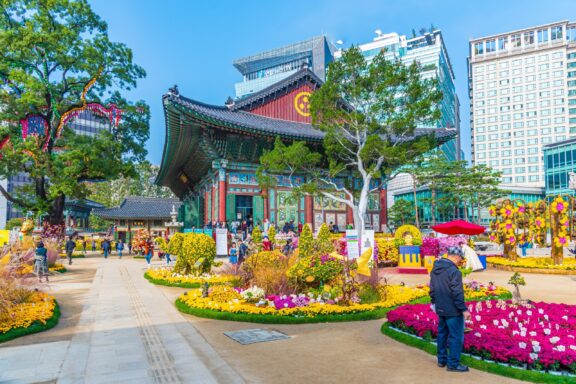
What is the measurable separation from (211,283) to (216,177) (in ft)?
52.4

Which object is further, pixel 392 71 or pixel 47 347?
pixel 392 71

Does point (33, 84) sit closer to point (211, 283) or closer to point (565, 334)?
point (211, 283)

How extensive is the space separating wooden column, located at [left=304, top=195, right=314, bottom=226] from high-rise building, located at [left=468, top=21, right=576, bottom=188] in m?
74.9

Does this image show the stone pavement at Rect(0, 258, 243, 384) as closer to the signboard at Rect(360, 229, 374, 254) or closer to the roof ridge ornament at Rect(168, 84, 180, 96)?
the signboard at Rect(360, 229, 374, 254)

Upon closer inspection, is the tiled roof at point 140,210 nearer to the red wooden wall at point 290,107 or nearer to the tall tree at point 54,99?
the tall tree at point 54,99

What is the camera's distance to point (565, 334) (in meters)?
6.16

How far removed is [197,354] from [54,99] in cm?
2840

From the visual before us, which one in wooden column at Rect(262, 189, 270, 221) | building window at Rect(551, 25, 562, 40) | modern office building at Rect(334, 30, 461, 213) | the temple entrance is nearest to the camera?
the temple entrance

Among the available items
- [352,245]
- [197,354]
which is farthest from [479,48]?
[197,354]

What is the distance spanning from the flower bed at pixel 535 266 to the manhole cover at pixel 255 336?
14661 mm

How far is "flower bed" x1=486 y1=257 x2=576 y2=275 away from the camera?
17.0 m

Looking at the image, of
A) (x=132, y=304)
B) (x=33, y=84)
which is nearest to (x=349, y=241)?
(x=132, y=304)

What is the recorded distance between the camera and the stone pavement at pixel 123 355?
206 inches

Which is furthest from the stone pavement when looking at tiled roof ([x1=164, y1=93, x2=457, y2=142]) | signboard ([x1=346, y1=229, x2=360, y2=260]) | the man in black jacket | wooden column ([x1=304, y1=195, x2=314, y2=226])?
wooden column ([x1=304, y1=195, x2=314, y2=226])
